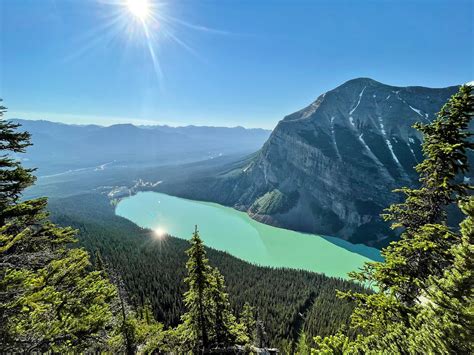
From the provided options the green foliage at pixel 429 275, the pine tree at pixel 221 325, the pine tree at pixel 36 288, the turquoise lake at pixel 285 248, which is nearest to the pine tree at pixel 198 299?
the pine tree at pixel 221 325

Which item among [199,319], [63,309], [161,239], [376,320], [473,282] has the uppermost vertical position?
[473,282]

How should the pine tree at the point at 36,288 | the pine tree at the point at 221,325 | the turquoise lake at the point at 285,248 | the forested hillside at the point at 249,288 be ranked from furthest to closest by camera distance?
the turquoise lake at the point at 285,248
the forested hillside at the point at 249,288
the pine tree at the point at 221,325
the pine tree at the point at 36,288

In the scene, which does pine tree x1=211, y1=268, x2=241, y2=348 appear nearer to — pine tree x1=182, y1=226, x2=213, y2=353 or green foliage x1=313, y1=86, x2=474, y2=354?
pine tree x1=182, y1=226, x2=213, y2=353

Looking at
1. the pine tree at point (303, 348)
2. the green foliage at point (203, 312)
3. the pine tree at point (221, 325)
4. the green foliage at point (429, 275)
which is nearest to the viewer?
the green foliage at point (429, 275)

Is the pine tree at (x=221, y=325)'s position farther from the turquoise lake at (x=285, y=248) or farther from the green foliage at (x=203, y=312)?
the turquoise lake at (x=285, y=248)

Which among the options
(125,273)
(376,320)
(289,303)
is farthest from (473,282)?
(125,273)

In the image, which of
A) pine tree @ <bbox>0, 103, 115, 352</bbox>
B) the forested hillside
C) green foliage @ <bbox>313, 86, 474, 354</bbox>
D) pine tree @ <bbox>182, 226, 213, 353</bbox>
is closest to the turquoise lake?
the forested hillside

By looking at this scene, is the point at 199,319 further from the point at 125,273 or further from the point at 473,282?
the point at 125,273
